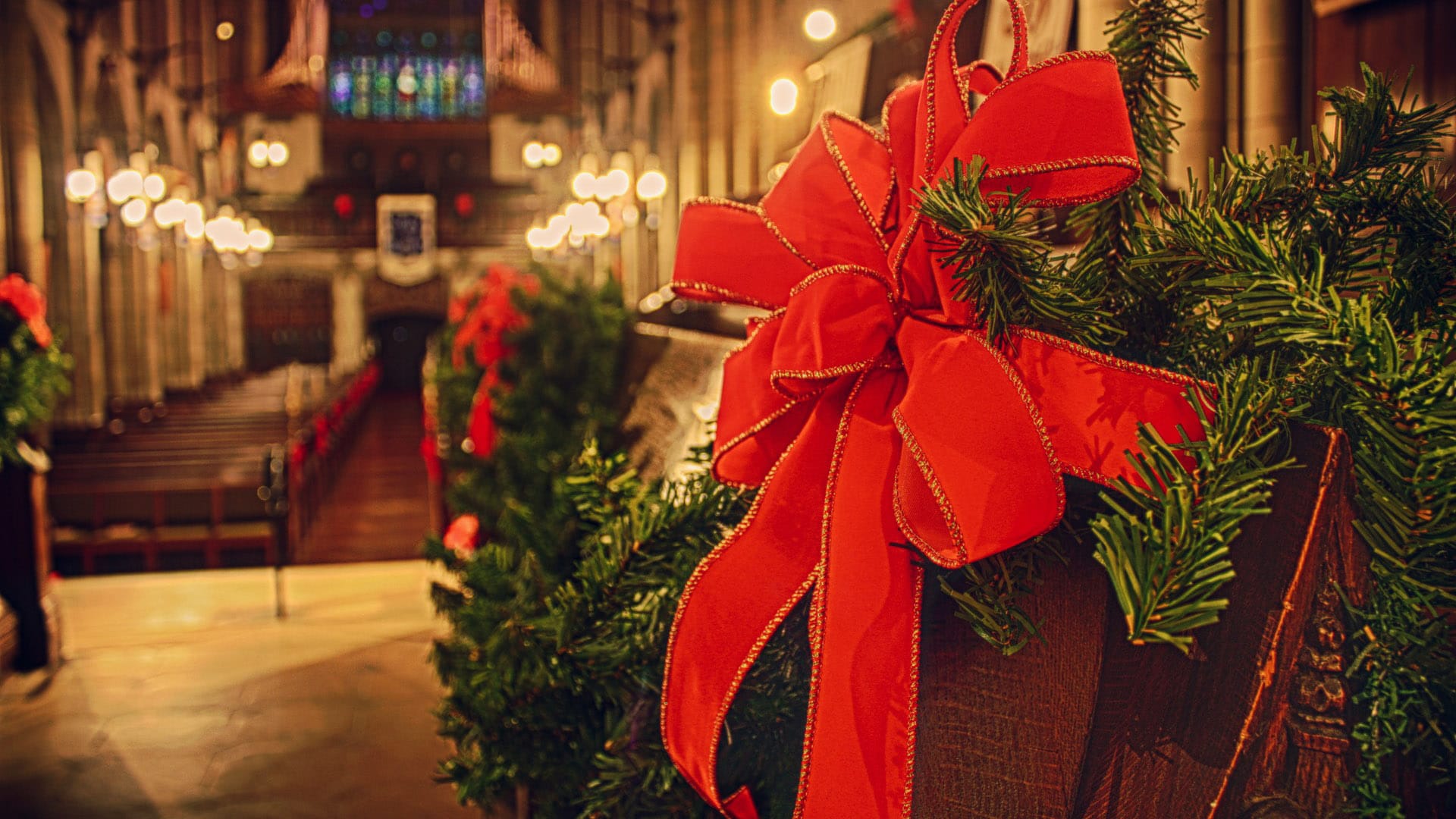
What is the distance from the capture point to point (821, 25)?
7.99 m

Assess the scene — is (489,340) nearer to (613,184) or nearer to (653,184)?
(653,184)

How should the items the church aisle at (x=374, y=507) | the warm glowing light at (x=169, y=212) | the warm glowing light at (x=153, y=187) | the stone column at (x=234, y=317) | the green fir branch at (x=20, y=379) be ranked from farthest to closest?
the stone column at (x=234, y=317) < the warm glowing light at (x=169, y=212) < the warm glowing light at (x=153, y=187) < the church aisle at (x=374, y=507) < the green fir branch at (x=20, y=379)

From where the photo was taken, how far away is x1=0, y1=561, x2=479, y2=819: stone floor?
306cm

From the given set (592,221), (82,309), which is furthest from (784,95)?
(82,309)

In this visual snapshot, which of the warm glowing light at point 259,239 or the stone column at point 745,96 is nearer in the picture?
the stone column at point 745,96

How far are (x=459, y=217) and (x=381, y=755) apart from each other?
29.9m

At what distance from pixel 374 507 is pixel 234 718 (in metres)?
10.7

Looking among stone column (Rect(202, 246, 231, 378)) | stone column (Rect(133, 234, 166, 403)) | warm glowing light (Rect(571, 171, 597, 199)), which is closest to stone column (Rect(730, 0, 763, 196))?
warm glowing light (Rect(571, 171, 597, 199))

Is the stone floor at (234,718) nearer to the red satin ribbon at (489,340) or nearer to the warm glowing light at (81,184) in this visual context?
the red satin ribbon at (489,340)

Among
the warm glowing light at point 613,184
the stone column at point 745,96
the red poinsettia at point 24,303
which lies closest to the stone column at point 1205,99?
the red poinsettia at point 24,303

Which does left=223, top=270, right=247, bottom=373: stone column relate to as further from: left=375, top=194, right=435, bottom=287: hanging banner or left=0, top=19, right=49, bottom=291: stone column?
left=0, top=19, right=49, bottom=291: stone column

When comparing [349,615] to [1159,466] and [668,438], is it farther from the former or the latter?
[1159,466]

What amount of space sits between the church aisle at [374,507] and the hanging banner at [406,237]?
35.1ft

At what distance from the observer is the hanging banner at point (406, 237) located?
31094 mm
